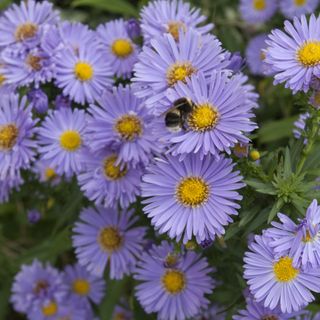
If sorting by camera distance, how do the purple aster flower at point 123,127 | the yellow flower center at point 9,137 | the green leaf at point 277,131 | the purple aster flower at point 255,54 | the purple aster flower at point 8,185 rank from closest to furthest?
the purple aster flower at point 123,127 < the yellow flower center at point 9,137 < the purple aster flower at point 8,185 < the green leaf at point 277,131 < the purple aster flower at point 255,54

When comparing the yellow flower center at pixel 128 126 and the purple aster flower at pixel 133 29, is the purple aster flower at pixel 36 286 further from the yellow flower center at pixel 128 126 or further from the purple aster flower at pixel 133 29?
the purple aster flower at pixel 133 29

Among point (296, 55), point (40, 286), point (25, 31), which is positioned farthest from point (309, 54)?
point (40, 286)

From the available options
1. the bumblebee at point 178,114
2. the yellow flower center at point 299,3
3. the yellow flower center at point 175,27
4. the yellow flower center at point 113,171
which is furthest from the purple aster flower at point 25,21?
the yellow flower center at point 299,3

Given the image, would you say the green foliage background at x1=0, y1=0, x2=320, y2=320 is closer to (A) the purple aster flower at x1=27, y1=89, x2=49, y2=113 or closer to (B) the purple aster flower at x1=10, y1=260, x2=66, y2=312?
(B) the purple aster flower at x1=10, y1=260, x2=66, y2=312

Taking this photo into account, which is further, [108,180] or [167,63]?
[108,180]

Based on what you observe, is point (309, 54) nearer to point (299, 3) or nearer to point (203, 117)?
point (203, 117)

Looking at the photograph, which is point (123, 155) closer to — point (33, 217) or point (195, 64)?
point (195, 64)

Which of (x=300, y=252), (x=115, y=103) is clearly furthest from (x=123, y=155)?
(x=300, y=252)
